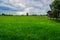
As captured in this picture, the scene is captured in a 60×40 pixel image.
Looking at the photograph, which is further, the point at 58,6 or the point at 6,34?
the point at 58,6

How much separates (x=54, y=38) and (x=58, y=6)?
152 ft

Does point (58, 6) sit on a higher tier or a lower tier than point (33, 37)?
higher

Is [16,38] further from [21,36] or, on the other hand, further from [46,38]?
[46,38]

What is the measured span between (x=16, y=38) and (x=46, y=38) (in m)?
4.54

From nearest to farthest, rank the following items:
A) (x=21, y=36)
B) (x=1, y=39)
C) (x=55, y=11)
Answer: (x=1, y=39) < (x=21, y=36) < (x=55, y=11)

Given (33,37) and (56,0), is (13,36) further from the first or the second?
(56,0)

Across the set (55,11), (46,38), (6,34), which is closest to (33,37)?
(46,38)

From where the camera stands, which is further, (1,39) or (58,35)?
(58,35)

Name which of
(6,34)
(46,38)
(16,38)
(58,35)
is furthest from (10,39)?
(58,35)

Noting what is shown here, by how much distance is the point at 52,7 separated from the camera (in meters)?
76.1

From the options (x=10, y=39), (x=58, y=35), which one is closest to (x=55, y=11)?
(x=58, y=35)

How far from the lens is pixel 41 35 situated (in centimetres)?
3011

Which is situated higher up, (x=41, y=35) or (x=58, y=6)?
(x=58, y=6)

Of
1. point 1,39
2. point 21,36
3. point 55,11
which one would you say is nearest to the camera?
point 1,39
